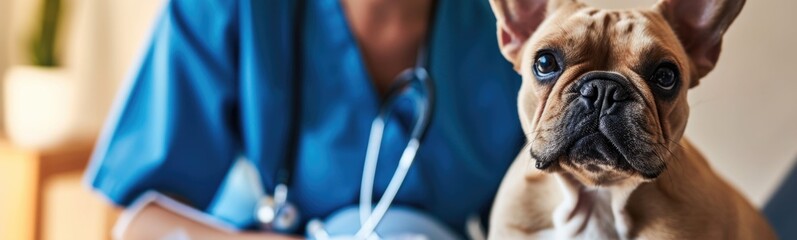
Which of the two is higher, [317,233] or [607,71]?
[607,71]

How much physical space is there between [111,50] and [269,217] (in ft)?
1.79

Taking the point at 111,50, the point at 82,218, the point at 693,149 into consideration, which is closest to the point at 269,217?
the point at 82,218

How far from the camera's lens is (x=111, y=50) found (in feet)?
3.70

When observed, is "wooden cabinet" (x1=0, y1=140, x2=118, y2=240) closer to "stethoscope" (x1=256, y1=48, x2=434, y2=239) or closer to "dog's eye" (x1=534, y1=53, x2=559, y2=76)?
"stethoscope" (x1=256, y1=48, x2=434, y2=239)

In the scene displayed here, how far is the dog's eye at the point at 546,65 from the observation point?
0.32 metres

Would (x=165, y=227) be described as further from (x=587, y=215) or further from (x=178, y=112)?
(x=587, y=215)

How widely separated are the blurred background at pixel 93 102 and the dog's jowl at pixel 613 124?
3 cm

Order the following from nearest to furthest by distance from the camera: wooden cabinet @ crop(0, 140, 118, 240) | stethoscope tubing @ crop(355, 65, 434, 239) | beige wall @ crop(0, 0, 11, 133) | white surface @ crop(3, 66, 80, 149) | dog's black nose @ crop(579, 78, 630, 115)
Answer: dog's black nose @ crop(579, 78, 630, 115), stethoscope tubing @ crop(355, 65, 434, 239), wooden cabinet @ crop(0, 140, 118, 240), white surface @ crop(3, 66, 80, 149), beige wall @ crop(0, 0, 11, 133)

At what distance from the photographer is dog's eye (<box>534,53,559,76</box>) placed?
0.32 metres

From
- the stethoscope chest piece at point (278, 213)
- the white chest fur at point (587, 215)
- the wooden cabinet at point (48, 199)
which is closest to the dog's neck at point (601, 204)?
the white chest fur at point (587, 215)

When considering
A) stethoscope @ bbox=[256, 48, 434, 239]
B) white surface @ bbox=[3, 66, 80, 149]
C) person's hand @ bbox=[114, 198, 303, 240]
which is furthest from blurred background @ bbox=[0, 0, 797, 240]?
stethoscope @ bbox=[256, 48, 434, 239]

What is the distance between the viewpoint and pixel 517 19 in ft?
1.17

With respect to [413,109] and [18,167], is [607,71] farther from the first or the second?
[18,167]

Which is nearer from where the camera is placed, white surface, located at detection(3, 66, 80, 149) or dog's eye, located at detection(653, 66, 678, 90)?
dog's eye, located at detection(653, 66, 678, 90)
